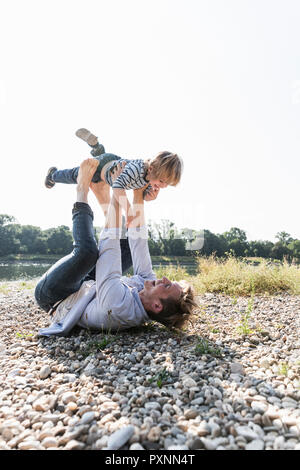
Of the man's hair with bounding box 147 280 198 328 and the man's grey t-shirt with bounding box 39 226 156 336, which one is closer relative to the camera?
the man's grey t-shirt with bounding box 39 226 156 336

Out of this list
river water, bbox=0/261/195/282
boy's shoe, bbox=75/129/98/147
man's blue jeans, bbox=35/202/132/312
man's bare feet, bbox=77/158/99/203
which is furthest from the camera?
river water, bbox=0/261/195/282

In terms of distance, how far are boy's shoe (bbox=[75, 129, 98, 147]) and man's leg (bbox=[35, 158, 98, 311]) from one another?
3.19 ft

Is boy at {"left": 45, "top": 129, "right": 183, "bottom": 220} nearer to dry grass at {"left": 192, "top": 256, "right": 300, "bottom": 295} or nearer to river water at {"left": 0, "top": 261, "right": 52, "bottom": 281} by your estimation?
dry grass at {"left": 192, "top": 256, "right": 300, "bottom": 295}

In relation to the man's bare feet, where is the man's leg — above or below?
below

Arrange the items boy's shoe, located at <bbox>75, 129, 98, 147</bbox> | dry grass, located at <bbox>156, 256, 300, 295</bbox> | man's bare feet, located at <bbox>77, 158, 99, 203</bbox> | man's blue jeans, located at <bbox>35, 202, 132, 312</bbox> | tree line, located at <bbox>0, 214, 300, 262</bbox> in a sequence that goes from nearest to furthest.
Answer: man's blue jeans, located at <bbox>35, 202, 132, 312</bbox> → man's bare feet, located at <bbox>77, 158, 99, 203</bbox> → boy's shoe, located at <bbox>75, 129, 98, 147</bbox> → dry grass, located at <bbox>156, 256, 300, 295</bbox> → tree line, located at <bbox>0, 214, 300, 262</bbox>

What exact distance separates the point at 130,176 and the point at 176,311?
1.52m

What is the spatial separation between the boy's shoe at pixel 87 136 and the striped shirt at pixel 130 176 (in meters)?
0.55

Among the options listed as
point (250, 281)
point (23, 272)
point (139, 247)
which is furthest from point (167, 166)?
point (23, 272)

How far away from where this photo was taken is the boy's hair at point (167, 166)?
3650mm

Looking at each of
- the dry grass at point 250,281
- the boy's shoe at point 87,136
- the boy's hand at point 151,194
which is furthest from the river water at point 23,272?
the boy's shoe at point 87,136

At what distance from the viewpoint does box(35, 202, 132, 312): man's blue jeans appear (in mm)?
2957

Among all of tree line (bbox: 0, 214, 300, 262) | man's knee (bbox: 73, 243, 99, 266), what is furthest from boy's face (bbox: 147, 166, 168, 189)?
tree line (bbox: 0, 214, 300, 262)
